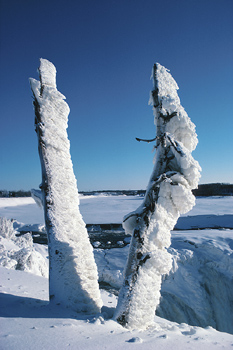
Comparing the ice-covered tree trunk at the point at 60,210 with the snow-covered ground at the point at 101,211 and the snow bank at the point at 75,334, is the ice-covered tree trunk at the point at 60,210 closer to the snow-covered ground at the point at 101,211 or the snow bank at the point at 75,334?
the snow bank at the point at 75,334

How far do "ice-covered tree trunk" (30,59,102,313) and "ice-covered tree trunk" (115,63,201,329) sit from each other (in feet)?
1.76

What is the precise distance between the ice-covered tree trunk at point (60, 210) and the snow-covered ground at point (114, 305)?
0.21 meters

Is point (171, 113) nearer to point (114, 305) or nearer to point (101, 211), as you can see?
point (114, 305)

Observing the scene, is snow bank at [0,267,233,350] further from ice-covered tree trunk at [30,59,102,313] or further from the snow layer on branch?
the snow layer on branch

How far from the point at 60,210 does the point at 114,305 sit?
163cm

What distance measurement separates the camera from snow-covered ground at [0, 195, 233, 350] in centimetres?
138

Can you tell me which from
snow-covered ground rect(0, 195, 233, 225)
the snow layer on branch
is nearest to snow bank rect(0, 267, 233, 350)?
the snow layer on branch

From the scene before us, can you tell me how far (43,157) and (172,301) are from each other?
4.61 metres

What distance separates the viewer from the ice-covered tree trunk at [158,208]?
1.85 metres

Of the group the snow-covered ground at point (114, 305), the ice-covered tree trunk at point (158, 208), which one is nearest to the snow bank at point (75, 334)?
the snow-covered ground at point (114, 305)

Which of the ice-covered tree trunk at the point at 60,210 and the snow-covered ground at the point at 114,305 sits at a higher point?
the ice-covered tree trunk at the point at 60,210

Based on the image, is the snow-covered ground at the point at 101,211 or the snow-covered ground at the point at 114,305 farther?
the snow-covered ground at the point at 101,211

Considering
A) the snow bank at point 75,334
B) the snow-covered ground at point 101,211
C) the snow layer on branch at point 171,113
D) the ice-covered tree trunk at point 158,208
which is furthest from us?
the snow-covered ground at point 101,211

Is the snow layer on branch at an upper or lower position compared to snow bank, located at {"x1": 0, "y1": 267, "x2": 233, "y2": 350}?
upper
